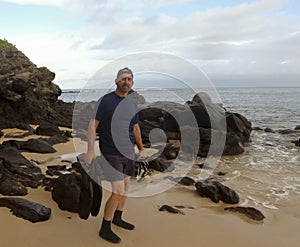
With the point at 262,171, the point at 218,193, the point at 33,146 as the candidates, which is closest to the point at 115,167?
the point at 218,193

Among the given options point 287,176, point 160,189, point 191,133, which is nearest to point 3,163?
point 160,189

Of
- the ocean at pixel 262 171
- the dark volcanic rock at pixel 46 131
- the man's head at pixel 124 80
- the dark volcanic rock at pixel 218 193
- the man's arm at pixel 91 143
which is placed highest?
the man's head at pixel 124 80

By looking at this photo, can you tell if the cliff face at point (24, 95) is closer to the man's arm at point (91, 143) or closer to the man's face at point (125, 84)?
the man's arm at point (91, 143)

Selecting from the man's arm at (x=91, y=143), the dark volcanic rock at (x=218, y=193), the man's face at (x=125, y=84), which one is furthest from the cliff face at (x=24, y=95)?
the man's face at (x=125, y=84)

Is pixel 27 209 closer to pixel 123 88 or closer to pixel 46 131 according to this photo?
pixel 123 88

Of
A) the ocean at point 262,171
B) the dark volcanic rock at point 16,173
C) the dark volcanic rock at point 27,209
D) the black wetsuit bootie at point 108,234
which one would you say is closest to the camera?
the black wetsuit bootie at point 108,234

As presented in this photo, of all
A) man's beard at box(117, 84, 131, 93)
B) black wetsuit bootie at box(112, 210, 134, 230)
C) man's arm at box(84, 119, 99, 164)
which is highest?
man's beard at box(117, 84, 131, 93)

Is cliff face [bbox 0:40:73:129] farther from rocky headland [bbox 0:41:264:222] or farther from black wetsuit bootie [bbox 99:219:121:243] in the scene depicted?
black wetsuit bootie [bbox 99:219:121:243]

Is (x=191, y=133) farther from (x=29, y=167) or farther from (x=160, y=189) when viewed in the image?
(x=29, y=167)

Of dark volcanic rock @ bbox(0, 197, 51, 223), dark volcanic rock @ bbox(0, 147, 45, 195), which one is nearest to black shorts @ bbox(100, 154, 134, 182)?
dark volcanic rock @ bbox(0, 197, 51, 223)

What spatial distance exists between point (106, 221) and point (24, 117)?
1478cm

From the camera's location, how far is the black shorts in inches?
175

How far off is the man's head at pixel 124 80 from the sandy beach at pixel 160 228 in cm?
202

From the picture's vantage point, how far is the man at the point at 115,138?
4.42 meters
